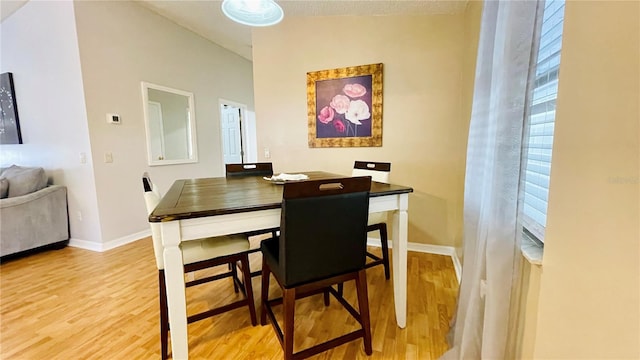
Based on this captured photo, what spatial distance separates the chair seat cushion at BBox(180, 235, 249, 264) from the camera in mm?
1390

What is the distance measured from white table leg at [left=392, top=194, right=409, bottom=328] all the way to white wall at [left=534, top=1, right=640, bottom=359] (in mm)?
726

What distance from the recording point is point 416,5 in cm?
249

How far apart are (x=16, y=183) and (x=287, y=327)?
342cm

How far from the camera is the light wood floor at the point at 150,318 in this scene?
1.47m

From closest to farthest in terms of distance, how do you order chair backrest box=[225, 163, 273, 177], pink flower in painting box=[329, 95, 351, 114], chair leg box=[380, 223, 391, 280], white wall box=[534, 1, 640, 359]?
1. white wall box=[534, 1, 640, 359]
2. chair leg box=[380, 223, 391, 280]
3. chair backrest box=[225, 163, 273, 177]
4. pink flower in painting box=[329, 95, 351, 114]

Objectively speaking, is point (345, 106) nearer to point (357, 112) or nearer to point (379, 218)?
point (357, 112)

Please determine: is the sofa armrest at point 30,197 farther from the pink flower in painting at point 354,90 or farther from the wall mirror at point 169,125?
the pink flower in painting at point 354,90

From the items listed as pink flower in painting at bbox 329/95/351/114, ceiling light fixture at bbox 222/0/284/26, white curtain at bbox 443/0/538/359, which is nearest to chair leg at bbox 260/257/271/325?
white curtain at bbox 443/0/538/359

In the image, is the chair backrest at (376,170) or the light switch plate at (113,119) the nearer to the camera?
the chair backrest at (376,170)

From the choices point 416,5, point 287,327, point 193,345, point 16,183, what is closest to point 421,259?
point 287,327

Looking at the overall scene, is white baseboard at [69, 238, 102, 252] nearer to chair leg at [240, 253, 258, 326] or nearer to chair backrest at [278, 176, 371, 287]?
chair leg at [240, 253, 258, 326]

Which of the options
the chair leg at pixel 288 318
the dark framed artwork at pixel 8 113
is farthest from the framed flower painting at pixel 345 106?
the dark framed artwork at pixel 8 113

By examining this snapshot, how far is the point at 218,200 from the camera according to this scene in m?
1.33

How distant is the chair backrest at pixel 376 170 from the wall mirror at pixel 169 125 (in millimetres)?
2706
